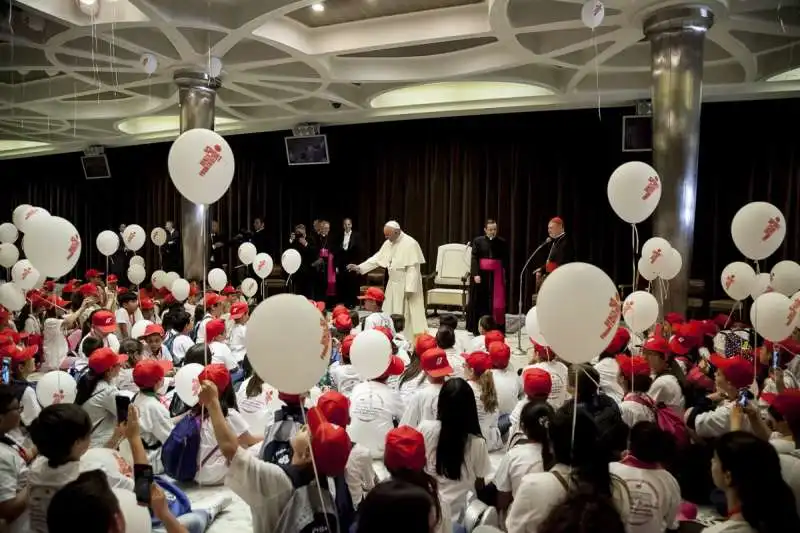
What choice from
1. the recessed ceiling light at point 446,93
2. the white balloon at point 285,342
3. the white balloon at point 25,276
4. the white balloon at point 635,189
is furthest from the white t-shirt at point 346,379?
the recessed ceiling light at point 446,93

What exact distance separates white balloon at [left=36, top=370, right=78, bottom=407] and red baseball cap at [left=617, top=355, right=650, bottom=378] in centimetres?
309

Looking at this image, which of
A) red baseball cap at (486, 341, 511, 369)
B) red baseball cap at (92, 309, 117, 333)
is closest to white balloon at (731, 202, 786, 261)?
red baseball cap at (486, 341, 511, 369)

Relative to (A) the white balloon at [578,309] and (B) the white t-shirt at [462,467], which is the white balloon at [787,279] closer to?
(A) the white balloon at [578,309]

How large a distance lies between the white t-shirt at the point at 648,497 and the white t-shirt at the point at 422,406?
1.18 m

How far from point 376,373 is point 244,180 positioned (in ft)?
34.0

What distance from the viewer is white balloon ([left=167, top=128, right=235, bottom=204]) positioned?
3479 millimetres

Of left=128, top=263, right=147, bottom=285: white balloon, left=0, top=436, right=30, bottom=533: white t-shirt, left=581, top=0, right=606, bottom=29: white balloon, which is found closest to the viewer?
left=0, top=436, right=30, bottom=533: white t-shirt

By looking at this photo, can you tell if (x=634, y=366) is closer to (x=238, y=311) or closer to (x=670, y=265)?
(x=670, y=265)

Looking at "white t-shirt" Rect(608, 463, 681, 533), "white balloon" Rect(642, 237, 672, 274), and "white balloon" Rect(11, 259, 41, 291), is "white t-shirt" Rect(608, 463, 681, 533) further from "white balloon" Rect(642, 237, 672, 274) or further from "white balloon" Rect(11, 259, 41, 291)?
"white balloon" Rect(11, 259, 41, 291)

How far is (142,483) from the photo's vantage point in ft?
6.80

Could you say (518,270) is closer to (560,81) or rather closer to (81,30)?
(560,81)

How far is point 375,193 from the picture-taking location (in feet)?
39.8

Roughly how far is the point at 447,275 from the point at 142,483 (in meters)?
8.52

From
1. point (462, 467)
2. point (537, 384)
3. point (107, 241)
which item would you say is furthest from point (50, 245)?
point (107, 241)
